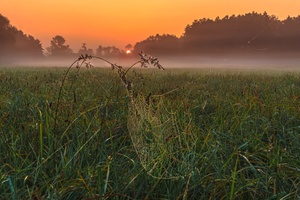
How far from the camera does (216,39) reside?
91688 millimetres

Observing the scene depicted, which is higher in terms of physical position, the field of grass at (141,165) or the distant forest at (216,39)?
the distant forest at (216,39)

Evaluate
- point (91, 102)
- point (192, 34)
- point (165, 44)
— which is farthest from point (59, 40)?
point (91, 102)

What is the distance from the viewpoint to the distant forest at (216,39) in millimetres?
70250

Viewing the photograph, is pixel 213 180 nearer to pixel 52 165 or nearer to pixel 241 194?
pixel 241 194

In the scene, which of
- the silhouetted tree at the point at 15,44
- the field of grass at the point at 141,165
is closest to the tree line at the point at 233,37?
the silhouetted tree at the point at 15,44

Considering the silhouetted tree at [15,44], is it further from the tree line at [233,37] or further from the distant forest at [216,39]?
the tree line at [233,37]

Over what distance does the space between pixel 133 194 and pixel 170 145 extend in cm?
56

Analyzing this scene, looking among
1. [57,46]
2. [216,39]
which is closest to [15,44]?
[216,39]

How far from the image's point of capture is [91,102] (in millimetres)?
3975

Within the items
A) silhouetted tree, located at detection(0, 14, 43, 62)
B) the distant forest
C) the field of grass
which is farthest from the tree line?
the field of grass

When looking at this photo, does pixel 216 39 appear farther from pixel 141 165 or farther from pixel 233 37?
pixel 141 165

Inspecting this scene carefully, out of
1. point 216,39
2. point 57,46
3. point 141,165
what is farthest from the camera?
point 57,46

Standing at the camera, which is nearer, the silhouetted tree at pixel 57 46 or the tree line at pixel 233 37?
the tree line at pixel 233 37

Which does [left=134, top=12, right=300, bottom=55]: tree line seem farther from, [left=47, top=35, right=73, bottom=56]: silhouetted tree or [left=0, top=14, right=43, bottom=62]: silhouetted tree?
[left=47, top=35, right=73, bottom=56]: silhouetted tree
